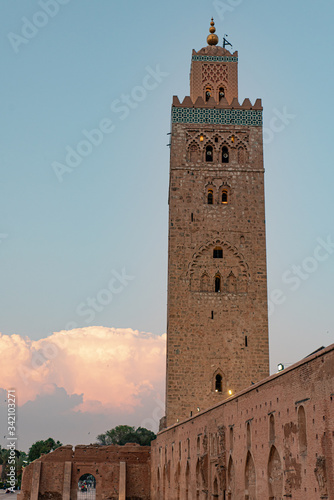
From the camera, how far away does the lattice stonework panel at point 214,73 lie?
27.6 metres

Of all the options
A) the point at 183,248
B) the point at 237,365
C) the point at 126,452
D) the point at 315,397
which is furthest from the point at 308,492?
the point at 126,452

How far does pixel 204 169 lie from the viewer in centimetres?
2583

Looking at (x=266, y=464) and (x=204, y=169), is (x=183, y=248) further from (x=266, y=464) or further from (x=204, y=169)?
(x=266, y=464)

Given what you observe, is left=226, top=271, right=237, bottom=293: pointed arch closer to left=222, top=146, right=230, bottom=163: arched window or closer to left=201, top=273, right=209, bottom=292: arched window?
left=201, top=273, right=209, bottom=292: arched window

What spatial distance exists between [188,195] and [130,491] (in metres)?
14.0

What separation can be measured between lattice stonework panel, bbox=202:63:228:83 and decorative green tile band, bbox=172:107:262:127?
6.33 ft

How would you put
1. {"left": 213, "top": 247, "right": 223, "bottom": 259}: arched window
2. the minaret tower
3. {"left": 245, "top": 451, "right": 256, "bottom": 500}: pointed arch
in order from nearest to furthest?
{"left": 245, "top": 451, "right": 256, "bottom": 500}: pointed arch → the minaret tower → {"left": 213, "top": 247, "right": 223, "bottom": 259}: arched window

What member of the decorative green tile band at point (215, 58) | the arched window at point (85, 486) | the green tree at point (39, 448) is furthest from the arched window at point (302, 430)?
the green tree at point (39, 448)

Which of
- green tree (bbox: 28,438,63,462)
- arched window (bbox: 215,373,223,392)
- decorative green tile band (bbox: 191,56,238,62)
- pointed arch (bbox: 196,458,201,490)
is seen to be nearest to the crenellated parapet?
decorative green tile band (bbox: 191,56,238,62)

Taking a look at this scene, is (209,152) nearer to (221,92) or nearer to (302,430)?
(221,92)

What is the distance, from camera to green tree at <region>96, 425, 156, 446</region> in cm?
6275

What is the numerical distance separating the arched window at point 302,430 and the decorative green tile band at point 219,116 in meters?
18.3

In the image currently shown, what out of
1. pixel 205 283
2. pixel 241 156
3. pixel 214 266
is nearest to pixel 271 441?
pixel 205 283

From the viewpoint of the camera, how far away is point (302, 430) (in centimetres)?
1017
